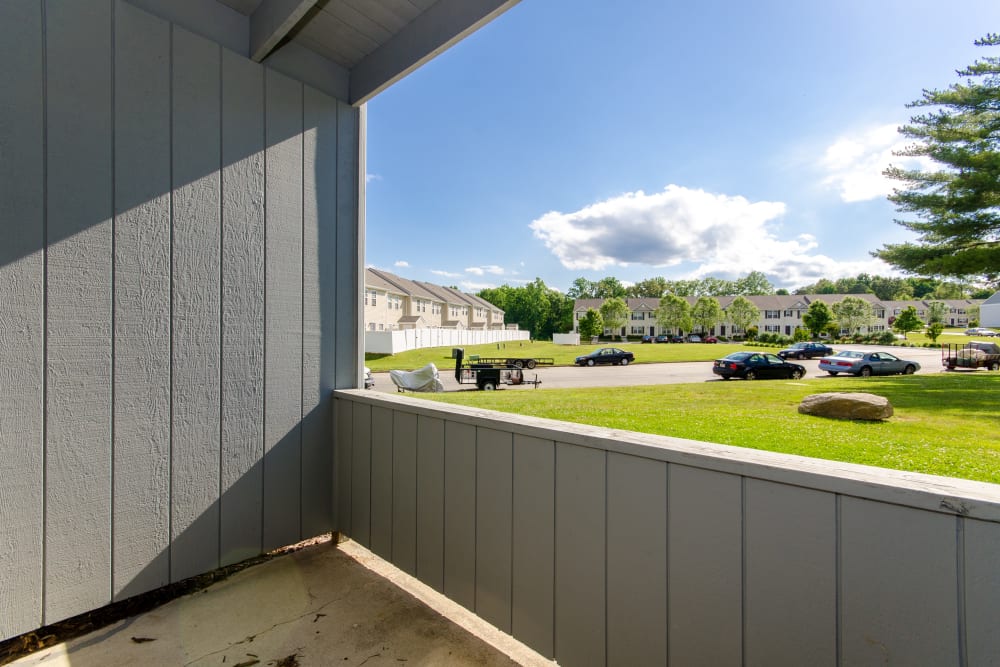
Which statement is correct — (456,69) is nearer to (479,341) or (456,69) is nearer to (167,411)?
(167,411)

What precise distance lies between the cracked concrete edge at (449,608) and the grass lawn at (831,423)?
957 millimetres

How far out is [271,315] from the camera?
2.12 metres

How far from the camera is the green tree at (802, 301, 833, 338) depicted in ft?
85.1

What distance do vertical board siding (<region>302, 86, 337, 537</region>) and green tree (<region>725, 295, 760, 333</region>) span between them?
37126 millimetres

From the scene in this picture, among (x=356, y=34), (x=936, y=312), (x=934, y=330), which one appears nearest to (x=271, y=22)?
(x=356, y=34)

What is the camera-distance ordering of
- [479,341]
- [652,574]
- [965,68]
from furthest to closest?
[479,341]
[965,68]
[652,574]

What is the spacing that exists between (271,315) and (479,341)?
90.9ft

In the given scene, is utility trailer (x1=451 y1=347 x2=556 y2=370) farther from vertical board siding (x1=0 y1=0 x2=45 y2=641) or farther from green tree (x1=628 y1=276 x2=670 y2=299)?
green tree (x1=628 y1=276 x2=670 y2=299)

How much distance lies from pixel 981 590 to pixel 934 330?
29888 mm

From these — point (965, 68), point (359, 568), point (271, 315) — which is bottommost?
point (359, 568)

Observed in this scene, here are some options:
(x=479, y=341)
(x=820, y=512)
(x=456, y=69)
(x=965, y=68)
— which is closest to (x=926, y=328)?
(x=965, y=68)

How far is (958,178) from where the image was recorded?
19.6 feet

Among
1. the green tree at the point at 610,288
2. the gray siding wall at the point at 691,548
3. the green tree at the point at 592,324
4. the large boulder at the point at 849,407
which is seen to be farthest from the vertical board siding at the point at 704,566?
the green tree at the point at 610,288

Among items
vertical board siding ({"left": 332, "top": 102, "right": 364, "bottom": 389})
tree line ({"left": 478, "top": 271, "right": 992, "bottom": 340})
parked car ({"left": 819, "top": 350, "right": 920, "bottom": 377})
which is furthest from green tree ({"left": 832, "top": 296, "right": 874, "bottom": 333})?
vertical board siding ({"left": 332, "top": 102, "right": 364, "bottom": 389})
